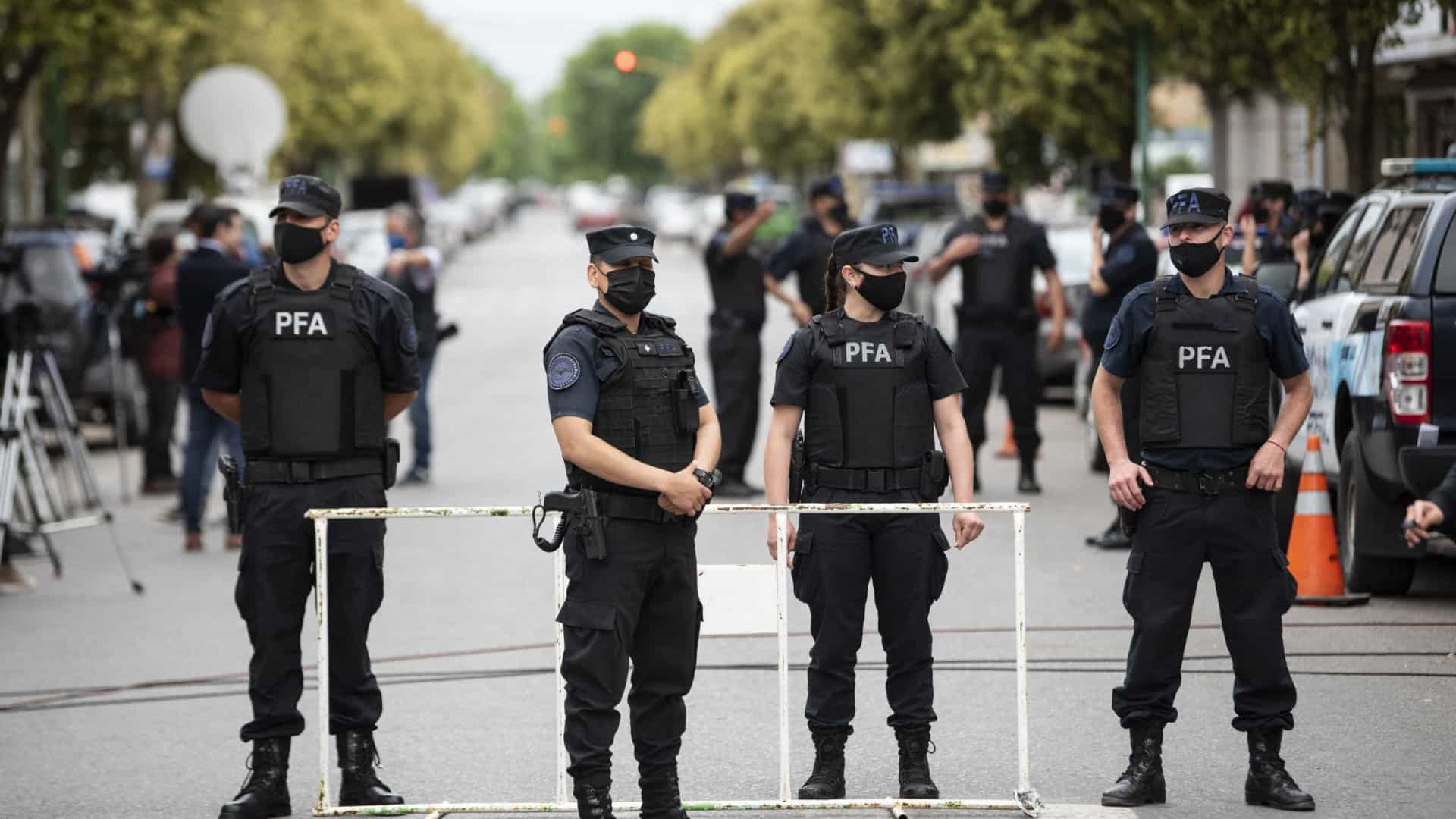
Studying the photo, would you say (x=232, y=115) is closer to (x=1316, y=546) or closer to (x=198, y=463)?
(x=198, y=463)

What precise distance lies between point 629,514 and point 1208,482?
184 centimetres

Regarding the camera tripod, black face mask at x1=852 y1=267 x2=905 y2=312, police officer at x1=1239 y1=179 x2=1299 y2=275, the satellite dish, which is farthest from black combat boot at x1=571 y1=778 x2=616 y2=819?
the satellite dish

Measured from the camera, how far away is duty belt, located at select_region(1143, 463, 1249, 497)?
6543 millimetres

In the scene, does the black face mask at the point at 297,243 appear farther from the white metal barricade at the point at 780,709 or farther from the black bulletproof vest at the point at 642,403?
the black bulletproof vest at the point at 642,403

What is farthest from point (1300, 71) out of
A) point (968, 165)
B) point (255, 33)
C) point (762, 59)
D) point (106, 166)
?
point (762, 59)

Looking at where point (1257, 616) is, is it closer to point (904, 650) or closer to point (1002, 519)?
point (904, 650)

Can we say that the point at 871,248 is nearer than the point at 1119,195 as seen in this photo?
Yes

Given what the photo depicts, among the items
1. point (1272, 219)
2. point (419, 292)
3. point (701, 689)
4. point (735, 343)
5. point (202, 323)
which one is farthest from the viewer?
point (419, 292)

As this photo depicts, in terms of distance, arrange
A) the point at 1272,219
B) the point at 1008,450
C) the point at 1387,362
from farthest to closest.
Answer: the point at 1008,450
the point at 1272,219
the point at 1387,362

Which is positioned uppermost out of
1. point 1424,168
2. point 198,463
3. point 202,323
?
point 1424,168

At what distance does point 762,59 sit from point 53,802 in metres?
63.4

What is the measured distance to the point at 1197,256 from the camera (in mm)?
6602

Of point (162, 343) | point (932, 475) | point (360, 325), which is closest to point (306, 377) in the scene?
point (360, 325)

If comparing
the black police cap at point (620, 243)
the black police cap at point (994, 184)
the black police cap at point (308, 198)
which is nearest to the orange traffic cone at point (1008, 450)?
the black police cap at point (994, 184)
